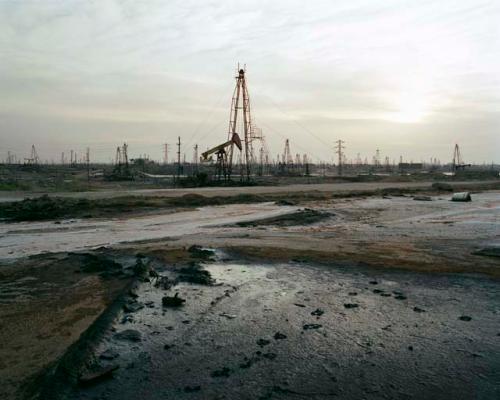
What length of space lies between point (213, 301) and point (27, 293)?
2849 millimetres

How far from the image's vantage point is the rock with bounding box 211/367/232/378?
4.65 metres

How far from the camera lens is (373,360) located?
16.6 feet

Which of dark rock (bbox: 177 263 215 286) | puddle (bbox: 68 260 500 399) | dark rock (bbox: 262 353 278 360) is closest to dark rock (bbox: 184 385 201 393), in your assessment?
puddle (bbox: 68 260 500 399)

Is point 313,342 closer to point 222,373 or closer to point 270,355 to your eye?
point 270,355

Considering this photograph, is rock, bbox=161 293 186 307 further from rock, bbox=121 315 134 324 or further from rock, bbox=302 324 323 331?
rock, bbox=302 324 323 331

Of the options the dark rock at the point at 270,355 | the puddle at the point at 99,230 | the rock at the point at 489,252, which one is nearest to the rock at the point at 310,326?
the dark rock at the point at 270,355

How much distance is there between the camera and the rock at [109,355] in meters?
5.02

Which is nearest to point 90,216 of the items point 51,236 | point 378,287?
point 51,236

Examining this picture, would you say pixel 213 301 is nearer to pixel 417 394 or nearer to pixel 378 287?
pixel 378 287

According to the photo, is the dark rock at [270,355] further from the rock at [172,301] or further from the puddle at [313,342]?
the rock at [172,301]

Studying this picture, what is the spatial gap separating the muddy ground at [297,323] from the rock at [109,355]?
2 centimetres

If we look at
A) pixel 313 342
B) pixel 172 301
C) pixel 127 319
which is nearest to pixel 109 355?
pixel 127 319

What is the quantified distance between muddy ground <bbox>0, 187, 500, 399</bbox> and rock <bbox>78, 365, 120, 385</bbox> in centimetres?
7

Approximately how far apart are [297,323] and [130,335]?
211cm
